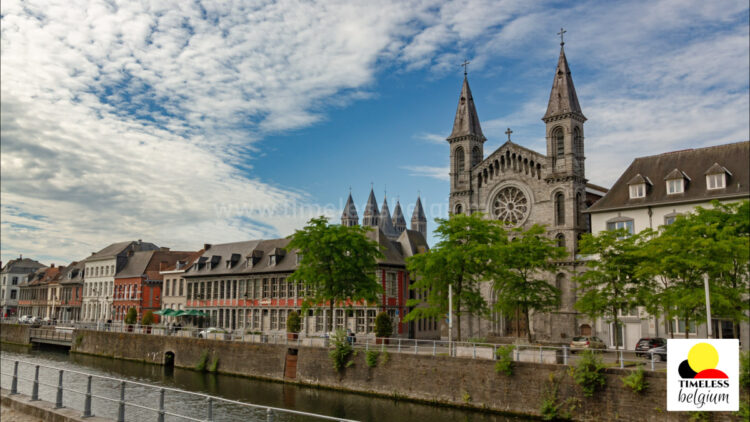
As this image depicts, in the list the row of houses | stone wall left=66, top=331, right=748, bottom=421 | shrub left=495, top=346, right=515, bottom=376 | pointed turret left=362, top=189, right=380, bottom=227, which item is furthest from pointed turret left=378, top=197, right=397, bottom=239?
shrub left=495, top=346, right=515, bottom=376

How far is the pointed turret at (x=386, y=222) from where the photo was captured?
158625mm

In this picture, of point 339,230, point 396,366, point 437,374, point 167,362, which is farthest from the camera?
point 167,362

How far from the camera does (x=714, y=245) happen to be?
1127 inches

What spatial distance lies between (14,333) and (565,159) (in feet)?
220

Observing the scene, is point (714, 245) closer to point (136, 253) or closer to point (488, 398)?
point (488, 398)

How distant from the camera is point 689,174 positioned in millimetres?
42312

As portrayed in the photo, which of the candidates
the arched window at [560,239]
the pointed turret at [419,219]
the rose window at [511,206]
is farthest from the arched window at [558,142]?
the pointed turret at [419,219]

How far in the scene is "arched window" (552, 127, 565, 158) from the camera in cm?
5081

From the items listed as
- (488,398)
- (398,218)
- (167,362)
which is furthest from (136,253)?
(398,218)

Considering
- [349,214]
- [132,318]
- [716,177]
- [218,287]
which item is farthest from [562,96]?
[349,214]

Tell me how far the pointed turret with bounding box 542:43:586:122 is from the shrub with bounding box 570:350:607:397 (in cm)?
3003

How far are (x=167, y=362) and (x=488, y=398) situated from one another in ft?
103

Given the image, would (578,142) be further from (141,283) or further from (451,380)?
(141,283)

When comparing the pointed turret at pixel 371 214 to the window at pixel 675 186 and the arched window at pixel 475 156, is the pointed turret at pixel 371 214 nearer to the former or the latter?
the arched window at pixel 475 156
